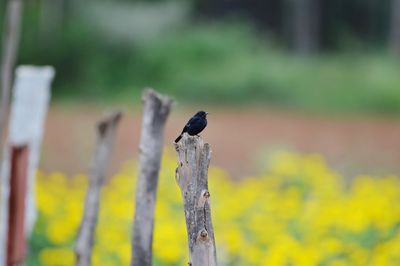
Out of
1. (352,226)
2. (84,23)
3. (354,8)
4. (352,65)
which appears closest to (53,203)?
(352,226)

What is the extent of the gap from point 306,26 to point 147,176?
26.9 m

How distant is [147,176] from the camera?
3961 millimetres

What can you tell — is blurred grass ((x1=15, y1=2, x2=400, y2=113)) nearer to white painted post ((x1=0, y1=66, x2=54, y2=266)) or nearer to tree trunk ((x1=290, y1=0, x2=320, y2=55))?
tree trunk ((x1=290, y1=0, x2=320, y2=55))

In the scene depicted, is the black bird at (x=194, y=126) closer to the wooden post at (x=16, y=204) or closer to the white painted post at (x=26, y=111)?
the wooden post at (x=16, y=204)

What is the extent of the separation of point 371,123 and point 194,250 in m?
12.5

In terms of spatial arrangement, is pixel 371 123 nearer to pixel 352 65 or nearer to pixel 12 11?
pixel 352 65

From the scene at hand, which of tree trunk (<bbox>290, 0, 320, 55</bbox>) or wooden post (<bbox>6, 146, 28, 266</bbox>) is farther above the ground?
tree trunk (<bbox>290, 0, 320, 55</bbox>)

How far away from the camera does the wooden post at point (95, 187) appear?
14.0 ft

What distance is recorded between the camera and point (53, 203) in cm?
646

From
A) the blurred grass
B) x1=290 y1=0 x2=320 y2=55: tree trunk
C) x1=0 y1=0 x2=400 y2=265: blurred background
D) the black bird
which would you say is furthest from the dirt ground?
x1=290 y1=0 x2=320 y2=55: tree trunk

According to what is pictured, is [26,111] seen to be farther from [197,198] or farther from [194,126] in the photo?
[197,198]

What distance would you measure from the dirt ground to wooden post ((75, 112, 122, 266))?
4926mm

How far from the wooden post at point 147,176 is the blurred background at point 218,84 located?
3.61m

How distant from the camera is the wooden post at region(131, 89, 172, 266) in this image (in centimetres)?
389
